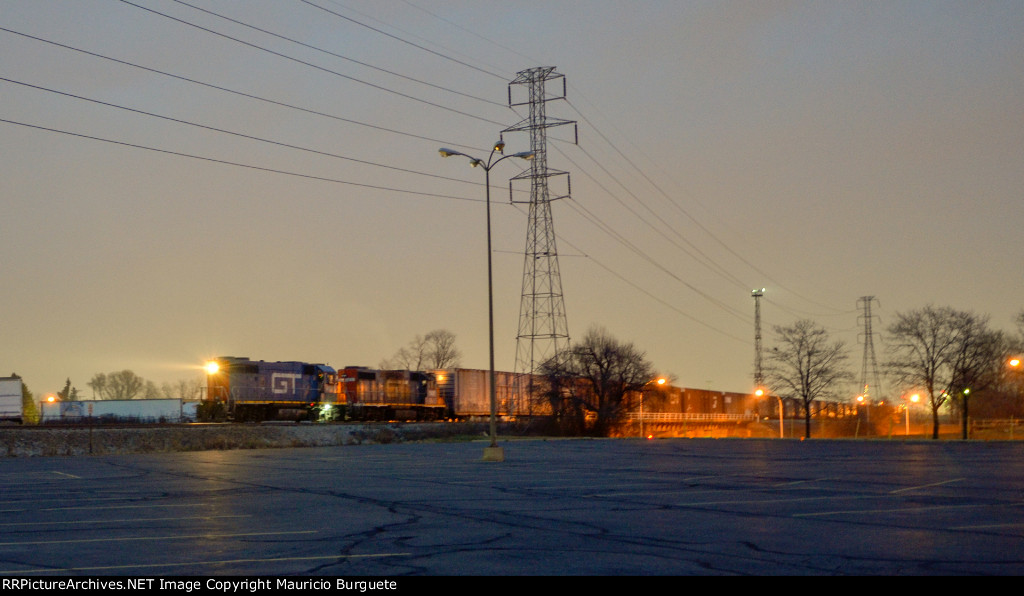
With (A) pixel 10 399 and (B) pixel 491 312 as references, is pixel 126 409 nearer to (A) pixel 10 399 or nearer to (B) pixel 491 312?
(A) pixel 10 399

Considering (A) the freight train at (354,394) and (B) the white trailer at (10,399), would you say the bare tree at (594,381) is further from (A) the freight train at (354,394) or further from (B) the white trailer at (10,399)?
(B) the white trailer at (10,399)

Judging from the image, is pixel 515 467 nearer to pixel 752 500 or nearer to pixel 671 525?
pixel 752 500

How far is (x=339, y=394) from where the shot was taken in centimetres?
5794

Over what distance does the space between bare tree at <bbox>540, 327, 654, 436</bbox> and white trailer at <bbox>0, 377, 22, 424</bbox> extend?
116 ft

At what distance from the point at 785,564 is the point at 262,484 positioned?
44.4 ft

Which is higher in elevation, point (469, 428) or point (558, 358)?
point (558, 358)

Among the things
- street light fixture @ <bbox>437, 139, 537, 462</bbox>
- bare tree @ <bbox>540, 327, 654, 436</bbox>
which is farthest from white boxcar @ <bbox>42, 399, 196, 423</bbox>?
street light fixture @ <bbox>437, 139, 537, 462</bbox>

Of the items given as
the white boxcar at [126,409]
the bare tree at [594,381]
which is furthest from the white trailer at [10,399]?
the bare tree at [594,381]

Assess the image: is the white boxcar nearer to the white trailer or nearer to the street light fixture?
the white trailer

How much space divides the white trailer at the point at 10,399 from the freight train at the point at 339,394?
11.7 m

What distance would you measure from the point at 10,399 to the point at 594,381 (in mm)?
40117

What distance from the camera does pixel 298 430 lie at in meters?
43.4

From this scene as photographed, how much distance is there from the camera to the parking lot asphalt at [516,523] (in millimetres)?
8898

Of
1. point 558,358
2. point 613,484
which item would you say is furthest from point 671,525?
point 558,358
